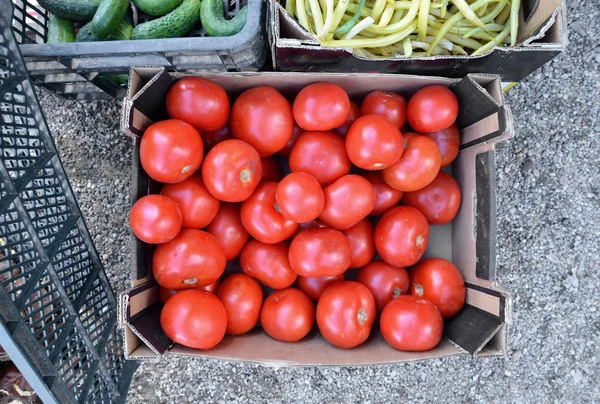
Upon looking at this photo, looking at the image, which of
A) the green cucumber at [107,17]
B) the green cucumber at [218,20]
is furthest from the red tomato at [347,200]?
the green cucumber at [107,17]

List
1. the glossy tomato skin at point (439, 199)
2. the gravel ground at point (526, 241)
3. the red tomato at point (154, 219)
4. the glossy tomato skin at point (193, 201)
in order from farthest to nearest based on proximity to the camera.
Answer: the gravel ground at point (526, 241) → the glossy tomato skin at point (439, 199) → the glossy tomato skin at point (193, 201) → the red tomato at point (154, 219)

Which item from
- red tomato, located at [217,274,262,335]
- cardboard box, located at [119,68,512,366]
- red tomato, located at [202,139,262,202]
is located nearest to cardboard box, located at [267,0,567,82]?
cardboard box, located at [119,68,512,366]

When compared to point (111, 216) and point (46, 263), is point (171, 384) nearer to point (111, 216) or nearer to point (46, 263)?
point (111, 216)

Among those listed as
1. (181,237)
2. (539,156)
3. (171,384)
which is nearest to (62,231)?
(181,237)

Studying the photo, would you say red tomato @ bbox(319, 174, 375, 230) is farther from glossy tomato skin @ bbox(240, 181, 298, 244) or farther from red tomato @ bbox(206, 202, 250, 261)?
red tomato @ bbox(206, 202, 250, 261)

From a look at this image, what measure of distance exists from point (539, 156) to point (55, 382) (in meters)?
1.83

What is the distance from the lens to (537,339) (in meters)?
1.82

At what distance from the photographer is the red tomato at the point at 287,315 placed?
129 centimetres

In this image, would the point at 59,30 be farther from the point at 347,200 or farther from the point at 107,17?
the point at 347,200

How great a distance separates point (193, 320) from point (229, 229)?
0.30m

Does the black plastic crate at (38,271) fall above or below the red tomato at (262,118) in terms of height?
below

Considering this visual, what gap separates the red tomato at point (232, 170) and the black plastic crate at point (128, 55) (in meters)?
0.26

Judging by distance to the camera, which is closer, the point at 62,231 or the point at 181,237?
the point at 62,231

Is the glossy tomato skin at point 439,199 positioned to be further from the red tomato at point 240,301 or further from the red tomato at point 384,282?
the red tomato at point 240,301
